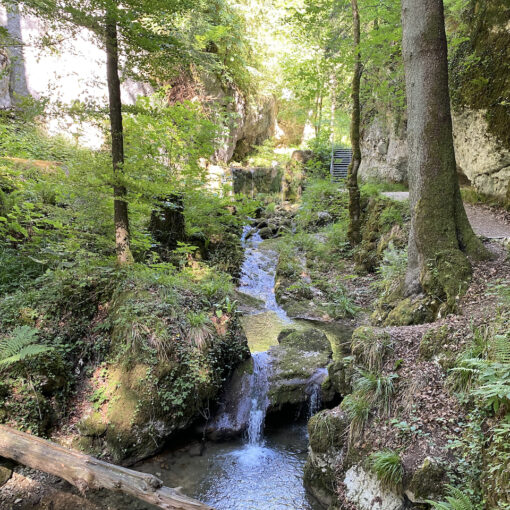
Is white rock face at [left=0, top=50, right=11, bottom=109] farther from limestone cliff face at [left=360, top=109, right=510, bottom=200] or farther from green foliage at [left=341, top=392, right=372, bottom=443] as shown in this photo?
limestone cliff face at [left=360, top=109, right=510, bottom=200]

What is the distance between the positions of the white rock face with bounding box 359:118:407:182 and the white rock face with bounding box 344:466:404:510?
12.6 m

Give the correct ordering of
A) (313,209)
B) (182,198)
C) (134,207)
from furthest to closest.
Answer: (313,209), (182,198), (134,207)

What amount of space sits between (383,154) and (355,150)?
5.48m

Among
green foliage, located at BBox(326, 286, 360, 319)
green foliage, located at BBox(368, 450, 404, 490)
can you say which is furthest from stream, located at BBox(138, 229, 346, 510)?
green foliage, located at BBox(326, 286, 360, 319)

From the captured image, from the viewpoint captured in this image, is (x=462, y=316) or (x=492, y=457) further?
(x=462, y=316)

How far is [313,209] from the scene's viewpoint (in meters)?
14.5

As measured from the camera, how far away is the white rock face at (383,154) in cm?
1396

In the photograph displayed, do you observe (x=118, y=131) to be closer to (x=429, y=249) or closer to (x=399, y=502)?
(x=429, y=249)

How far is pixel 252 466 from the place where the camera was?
4750 mm

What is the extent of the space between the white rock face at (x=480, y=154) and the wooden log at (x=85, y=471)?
9.75 meters

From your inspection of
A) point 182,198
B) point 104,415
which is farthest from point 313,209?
point 104,415

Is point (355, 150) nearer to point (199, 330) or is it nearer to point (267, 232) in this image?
point (267, 232)

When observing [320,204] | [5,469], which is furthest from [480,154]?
[5,469]

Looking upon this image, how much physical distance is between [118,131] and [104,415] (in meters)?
4.61
